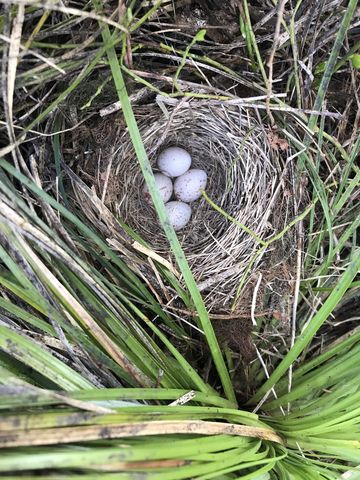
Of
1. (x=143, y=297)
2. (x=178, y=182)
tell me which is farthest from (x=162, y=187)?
(x=143, y=297)

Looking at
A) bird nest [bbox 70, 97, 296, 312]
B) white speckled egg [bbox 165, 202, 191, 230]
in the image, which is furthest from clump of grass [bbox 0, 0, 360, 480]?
white speckled egg [bbox 165, 202, 191, 230]

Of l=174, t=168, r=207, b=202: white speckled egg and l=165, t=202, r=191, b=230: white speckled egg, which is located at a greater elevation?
l=174, t=168, r=207, b=202: white speckled egg

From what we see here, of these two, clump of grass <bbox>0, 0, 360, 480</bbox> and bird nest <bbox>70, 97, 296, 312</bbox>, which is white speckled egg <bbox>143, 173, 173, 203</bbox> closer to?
bird nest <bbox>70, 97, 296, 312</bbox>

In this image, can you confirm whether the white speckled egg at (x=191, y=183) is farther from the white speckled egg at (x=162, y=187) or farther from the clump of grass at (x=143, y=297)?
the clump of grass at (x=143, y=297)

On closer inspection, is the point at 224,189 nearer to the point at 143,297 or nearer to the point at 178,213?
the point at 178,213

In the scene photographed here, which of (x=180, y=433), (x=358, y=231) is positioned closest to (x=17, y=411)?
(x=180, y=433)

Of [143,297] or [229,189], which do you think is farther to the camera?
[229,189]
